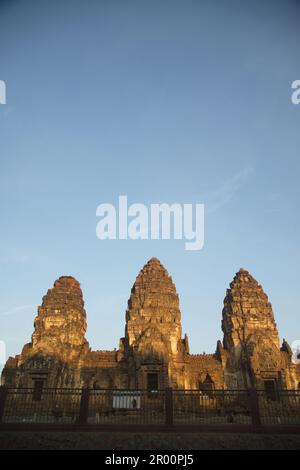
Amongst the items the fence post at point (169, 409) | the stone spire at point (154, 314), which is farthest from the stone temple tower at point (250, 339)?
the fence post at point (169, 409)

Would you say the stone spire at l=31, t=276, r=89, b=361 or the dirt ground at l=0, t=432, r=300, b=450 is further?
the stone spire at l=31, t=276, r=89, b=361

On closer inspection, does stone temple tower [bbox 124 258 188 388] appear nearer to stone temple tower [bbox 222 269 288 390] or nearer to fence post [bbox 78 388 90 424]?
stone temple tower [bbox 222 269 288 390]

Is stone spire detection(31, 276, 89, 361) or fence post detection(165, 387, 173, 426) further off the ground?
stone spire detection(31, 276, 89, 361)

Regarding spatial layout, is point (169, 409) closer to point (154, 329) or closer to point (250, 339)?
point (154, 329)

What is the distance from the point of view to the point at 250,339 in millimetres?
31781

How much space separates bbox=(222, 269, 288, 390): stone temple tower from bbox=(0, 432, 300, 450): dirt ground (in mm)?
18473

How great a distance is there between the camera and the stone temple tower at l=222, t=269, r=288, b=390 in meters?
29.7

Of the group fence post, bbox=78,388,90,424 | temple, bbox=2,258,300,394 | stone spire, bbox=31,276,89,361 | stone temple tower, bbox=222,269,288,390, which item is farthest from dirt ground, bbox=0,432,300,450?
stone spire, bbox=31,276,89,361

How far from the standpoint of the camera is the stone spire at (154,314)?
3030 centimetres

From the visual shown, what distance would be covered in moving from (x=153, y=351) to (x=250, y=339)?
9.27m

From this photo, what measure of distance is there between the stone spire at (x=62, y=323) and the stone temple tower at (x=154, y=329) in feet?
16.0

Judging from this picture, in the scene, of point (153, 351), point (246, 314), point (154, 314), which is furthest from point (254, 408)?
point (246, 314)

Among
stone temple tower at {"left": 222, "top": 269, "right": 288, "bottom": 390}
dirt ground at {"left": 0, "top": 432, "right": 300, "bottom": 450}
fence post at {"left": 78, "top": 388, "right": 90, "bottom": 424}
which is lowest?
dirt ground at {"left": 0, "top": 432, "right": 300, "bottom": 450}

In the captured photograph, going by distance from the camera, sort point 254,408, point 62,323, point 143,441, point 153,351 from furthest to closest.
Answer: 1. point 62,323
2. point 153,351
3. point 254,408
4. point 143,441
